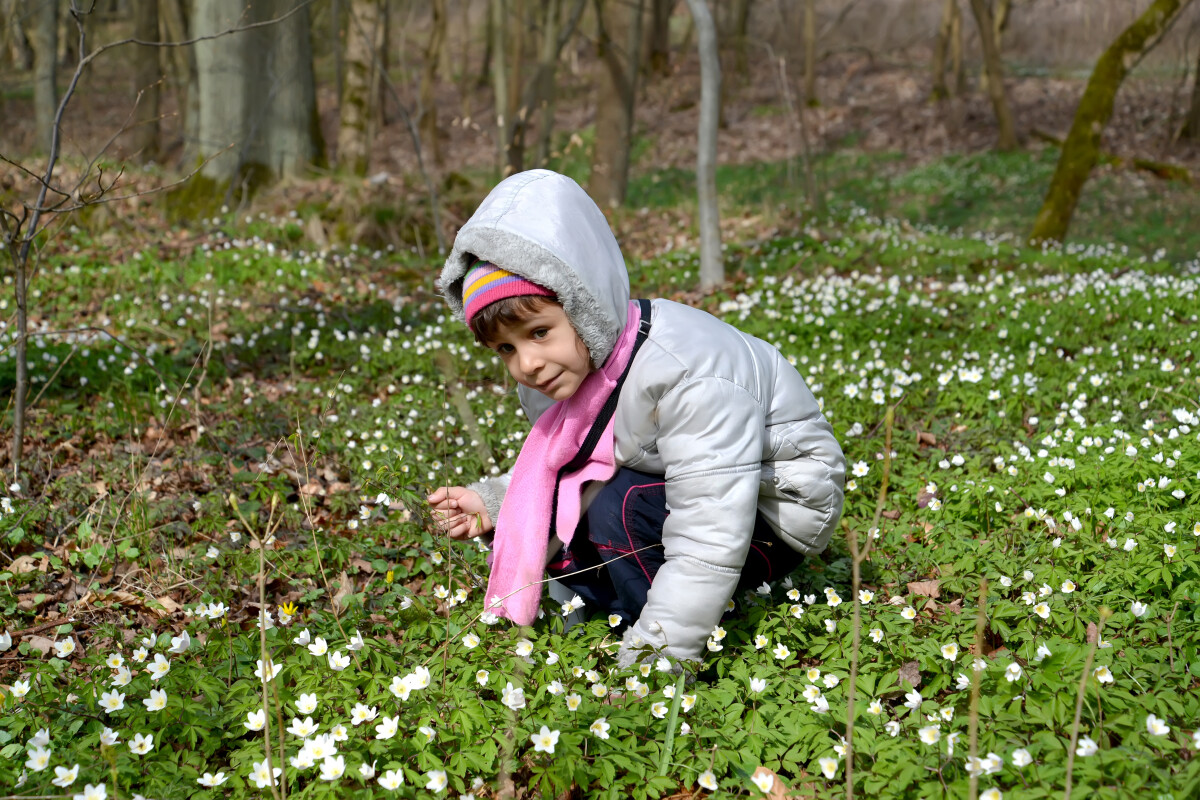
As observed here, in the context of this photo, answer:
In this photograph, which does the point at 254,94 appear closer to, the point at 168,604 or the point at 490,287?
the point at 168,604

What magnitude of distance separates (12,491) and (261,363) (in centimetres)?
248

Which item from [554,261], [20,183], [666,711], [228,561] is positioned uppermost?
[554,261]

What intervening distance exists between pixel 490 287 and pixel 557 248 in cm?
25

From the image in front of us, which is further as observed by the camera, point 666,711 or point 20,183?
point 20,183

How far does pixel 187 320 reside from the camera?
6695mm

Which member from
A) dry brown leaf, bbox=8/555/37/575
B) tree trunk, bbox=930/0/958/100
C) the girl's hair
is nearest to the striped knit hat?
the girl's hair

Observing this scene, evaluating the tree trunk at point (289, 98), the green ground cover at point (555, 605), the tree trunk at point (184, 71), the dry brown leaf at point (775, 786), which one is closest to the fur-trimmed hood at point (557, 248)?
the green ground cover at point (555, 605)

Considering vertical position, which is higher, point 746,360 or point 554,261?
point 554,261

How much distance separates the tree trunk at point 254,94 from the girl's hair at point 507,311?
852 cm

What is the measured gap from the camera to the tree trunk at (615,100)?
11500 mm

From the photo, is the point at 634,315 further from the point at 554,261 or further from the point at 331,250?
the point at 331,250

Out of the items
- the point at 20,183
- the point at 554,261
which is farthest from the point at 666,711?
the point at 20,183

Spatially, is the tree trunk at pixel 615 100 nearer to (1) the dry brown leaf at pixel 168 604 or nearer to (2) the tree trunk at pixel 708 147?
(2) the tree trunk at pixel 708 147

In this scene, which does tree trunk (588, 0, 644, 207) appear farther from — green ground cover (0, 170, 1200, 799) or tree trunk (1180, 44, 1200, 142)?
tree trunk (1180, 44, 1200, 142)
